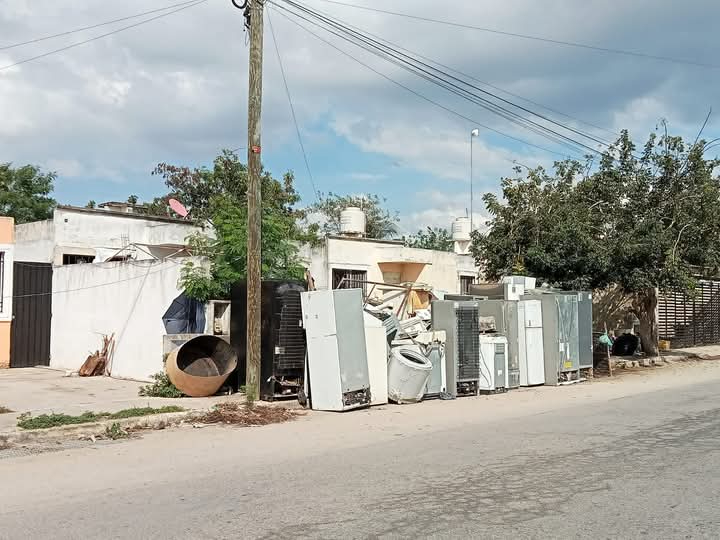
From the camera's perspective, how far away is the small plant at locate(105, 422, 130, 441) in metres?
10.3

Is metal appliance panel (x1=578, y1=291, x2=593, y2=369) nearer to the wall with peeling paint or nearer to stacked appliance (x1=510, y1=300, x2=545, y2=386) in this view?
stacked appliance (x1=510, y1=300, x2=545, y2=386)

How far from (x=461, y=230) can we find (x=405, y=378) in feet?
61.7

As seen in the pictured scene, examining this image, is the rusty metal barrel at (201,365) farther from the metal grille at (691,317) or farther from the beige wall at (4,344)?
the metal grille at (691,317)

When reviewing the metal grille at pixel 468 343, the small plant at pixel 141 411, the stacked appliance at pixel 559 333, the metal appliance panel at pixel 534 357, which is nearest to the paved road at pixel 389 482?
the small plant at pixel 141 411

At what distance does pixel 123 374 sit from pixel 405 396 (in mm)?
7379

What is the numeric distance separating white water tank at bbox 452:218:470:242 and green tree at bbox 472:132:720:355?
8817 mm

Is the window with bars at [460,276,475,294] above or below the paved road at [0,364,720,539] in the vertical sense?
above

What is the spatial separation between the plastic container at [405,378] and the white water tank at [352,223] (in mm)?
12232

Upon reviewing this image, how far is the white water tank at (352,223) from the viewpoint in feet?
84.7

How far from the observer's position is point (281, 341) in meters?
13.6

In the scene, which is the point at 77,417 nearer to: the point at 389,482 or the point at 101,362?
the point at 389,482

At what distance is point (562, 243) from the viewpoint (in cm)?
2056

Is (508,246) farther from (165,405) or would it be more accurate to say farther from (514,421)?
(165,405)

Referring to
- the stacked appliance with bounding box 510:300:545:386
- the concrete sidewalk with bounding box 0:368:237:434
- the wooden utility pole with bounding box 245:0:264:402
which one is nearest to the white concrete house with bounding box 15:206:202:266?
the concrete sidewalk with bounding box 0:368:237:434
